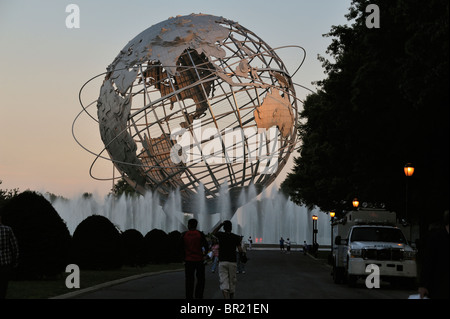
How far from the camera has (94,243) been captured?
90.0 feet

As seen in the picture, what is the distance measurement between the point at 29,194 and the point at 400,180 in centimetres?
1769

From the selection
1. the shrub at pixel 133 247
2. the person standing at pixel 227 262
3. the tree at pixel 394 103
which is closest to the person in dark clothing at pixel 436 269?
the person standing at pixel 227 262

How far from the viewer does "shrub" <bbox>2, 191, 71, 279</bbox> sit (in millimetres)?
21125

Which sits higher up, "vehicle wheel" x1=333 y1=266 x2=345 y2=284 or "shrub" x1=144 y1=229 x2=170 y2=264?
"shrub" x1=144 y1=229 x2=170 y2=264

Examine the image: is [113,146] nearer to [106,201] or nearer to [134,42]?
[134,42]

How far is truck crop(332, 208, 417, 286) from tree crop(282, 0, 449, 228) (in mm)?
4109

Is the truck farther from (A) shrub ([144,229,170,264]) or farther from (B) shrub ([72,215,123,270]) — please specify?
(A) shrub ([144,229,170,264])

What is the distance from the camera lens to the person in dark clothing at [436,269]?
412 inches

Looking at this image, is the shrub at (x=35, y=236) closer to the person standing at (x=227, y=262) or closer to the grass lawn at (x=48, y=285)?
the grass lawn at (x=48, y=285)

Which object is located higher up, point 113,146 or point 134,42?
point 134,42

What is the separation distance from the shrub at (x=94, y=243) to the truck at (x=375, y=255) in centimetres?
770

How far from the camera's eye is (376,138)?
100ft

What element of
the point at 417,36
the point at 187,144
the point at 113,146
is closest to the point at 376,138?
the point at 417,36

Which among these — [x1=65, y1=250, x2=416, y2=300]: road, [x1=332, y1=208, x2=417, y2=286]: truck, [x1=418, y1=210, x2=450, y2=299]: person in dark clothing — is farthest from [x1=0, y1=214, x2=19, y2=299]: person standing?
[x1=332, y1=208, x2=417, y2=286]: truck
